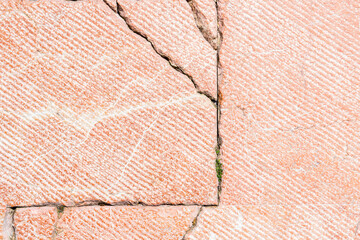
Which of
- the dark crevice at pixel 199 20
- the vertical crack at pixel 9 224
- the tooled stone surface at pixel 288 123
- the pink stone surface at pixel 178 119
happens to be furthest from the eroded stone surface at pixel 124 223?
the dark crevice at pixel 199 20

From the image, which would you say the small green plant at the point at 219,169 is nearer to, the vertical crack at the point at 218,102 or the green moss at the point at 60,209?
the vertical crack at the point at 218,102

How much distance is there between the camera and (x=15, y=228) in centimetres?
178

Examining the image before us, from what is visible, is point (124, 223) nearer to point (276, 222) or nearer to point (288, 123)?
point (276, 222)

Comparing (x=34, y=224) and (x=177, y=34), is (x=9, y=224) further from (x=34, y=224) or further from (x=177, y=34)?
(x=177, y=34)

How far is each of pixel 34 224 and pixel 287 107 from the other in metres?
1.40

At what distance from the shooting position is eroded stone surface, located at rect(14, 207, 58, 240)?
1.78 meters

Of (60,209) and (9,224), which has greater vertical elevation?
(60,209)

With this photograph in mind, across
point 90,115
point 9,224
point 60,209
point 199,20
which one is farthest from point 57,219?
point 199,20

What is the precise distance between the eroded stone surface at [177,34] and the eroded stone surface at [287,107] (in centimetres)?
9

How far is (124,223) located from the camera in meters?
1.80

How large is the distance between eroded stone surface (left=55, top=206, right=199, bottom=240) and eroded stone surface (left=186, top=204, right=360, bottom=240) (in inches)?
4.1

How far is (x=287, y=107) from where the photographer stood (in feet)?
6.00

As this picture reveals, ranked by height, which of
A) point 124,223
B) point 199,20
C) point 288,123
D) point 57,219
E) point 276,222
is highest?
point 199,20

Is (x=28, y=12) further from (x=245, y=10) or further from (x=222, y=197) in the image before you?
(x=222, y=197)
